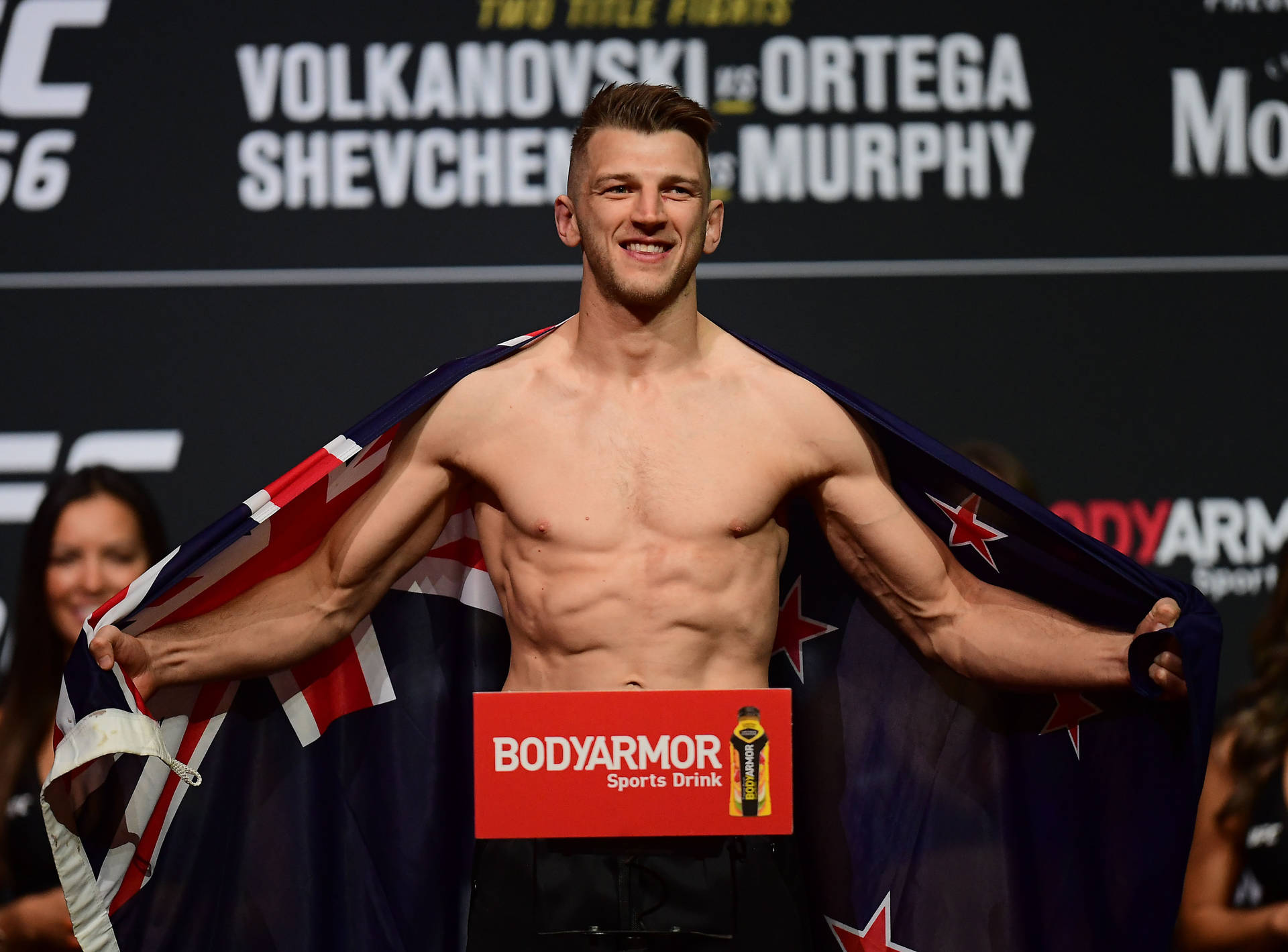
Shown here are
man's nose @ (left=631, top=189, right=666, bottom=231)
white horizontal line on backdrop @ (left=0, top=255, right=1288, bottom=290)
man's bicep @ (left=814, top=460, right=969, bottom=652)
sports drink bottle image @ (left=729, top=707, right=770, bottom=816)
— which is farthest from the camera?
A: white horizontal line on backdrop @ (left=0, top=255, right=1288, bottom=290)

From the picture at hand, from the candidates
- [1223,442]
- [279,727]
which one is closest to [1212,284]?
[1223,442]

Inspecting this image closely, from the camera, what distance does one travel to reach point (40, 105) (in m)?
3.05

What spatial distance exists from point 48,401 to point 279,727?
1.11 metres

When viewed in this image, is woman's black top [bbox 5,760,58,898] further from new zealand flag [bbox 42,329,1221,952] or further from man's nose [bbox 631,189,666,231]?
man's nose [bbox 631,189,666,231]

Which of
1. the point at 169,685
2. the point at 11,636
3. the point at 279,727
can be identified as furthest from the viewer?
the point at 11,636

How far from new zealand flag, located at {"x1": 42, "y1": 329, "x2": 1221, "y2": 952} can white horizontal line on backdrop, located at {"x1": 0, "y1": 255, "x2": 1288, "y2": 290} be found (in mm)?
800

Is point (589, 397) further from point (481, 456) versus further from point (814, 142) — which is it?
point (814, 142)

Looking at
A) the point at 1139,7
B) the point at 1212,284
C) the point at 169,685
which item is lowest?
the point at 169,685

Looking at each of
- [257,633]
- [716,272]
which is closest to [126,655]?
[257,633]

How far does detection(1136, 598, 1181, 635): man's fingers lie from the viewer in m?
Answer: 2.09

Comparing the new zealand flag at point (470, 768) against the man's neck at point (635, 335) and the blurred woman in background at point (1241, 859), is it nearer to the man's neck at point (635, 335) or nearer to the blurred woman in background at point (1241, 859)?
the man's neck at point (635, 335)

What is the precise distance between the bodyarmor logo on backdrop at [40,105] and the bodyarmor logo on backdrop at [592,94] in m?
0.36

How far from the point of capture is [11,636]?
120 inches

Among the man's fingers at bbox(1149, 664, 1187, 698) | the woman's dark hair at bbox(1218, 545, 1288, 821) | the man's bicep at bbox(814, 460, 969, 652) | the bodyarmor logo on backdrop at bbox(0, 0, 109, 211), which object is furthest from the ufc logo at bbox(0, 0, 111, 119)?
the woman's dark hair at bbox(1218, 545, 1288, 821)
